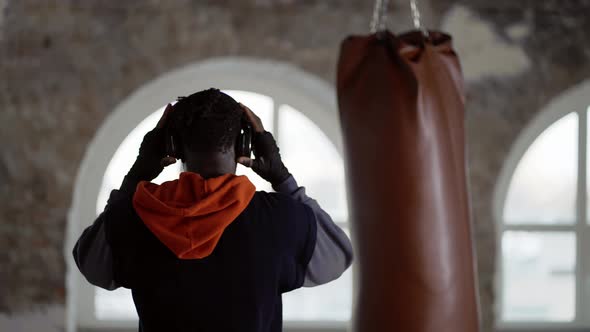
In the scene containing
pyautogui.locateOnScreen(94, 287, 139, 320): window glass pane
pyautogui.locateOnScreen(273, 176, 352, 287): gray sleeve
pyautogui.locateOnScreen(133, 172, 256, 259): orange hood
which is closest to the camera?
pyautogui.locateOnScreen(133, 172, 256, 259): orange hood

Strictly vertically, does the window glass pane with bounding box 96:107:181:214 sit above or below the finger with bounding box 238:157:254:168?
above

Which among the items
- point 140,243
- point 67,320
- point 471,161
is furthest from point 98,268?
point 471,161

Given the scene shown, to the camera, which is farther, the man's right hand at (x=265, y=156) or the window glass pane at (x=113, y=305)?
the window glass pane at (x=113, y=305)

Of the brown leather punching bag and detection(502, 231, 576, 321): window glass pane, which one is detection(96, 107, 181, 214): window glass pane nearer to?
the brown leather punching bag

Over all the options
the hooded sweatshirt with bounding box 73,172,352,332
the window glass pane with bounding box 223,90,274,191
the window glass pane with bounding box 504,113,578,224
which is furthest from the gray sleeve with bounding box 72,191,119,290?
the window glass pane with bounding box 504,113,578,224

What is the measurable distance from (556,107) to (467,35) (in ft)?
1.98

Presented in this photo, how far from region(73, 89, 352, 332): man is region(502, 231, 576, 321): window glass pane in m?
2.48

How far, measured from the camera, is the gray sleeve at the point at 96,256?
1.47 metres

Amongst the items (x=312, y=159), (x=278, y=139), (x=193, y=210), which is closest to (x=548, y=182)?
(x=312, y=159)

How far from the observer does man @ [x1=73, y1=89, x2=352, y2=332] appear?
1.42m

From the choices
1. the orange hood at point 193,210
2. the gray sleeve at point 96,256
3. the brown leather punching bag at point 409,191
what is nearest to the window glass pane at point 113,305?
the brown leather punching bag at point 409,191

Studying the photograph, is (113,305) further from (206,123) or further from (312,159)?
(206,123)

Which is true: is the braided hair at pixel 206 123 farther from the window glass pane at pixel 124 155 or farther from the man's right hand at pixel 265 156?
the window glass pane at pixel 124 155

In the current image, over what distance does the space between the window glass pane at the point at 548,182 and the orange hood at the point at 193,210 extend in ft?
8.67
